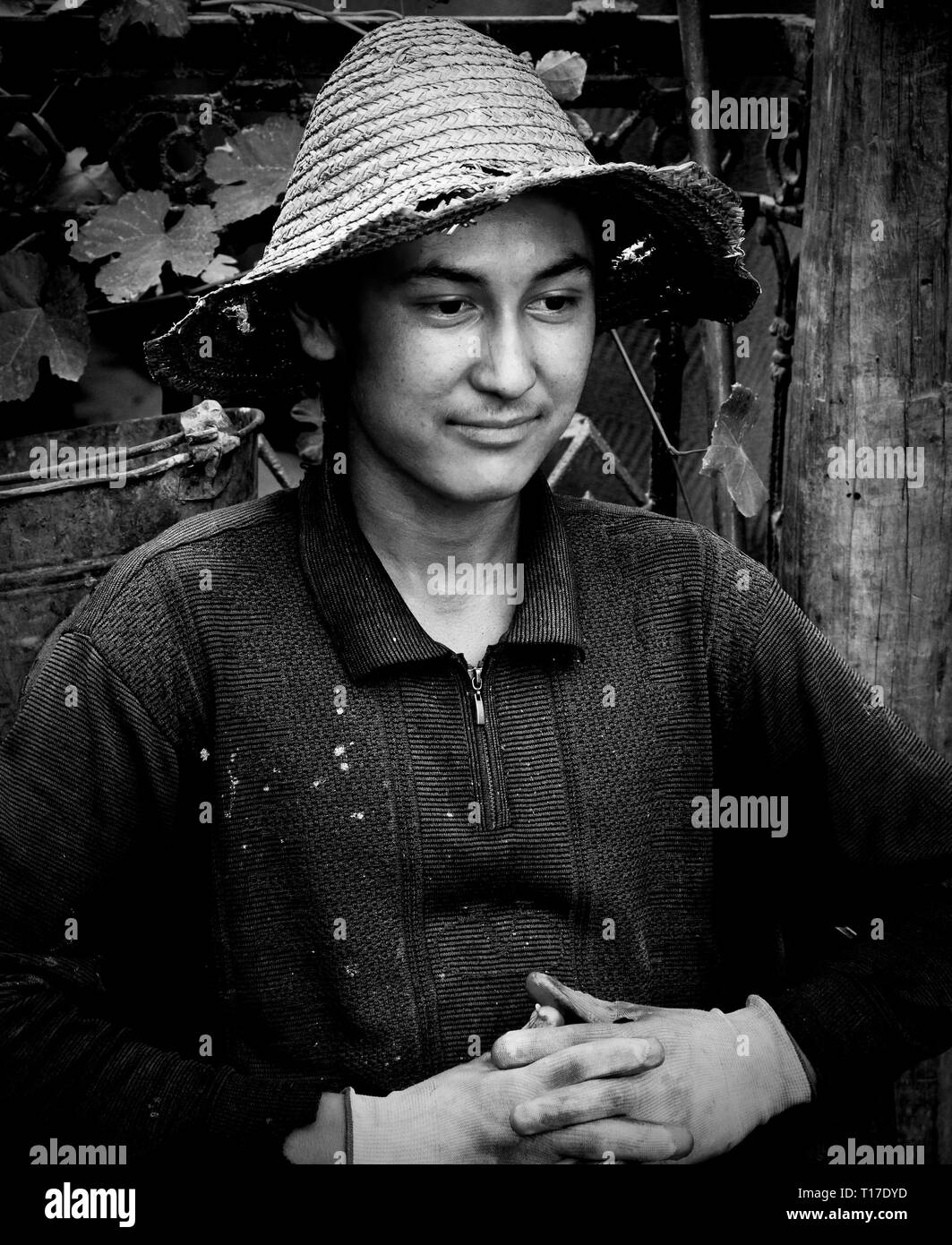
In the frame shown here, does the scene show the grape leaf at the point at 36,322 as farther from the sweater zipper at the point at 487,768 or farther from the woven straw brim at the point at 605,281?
the sweater zipper at the point at 487,768

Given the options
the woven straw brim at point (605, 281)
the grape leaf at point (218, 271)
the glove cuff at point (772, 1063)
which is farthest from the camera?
the grape leaf at point (218, 271)

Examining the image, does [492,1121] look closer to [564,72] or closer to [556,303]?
[556,303]

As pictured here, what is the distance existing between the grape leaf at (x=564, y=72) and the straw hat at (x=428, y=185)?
3.59ft

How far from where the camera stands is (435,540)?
2008mm

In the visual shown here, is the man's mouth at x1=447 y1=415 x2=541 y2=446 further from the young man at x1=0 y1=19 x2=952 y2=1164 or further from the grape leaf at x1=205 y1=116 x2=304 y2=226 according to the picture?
the grape leaf at x1=205 y1=116 x2=304 y2=226

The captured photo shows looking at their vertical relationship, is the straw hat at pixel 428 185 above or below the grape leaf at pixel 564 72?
below

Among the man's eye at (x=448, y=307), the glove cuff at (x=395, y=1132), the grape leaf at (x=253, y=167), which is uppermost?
the grape leaf at (x=253, y=167)

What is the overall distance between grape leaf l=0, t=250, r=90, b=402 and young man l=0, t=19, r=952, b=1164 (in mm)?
1081

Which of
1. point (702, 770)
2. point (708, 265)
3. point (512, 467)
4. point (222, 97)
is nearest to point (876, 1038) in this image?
point (702, 770)

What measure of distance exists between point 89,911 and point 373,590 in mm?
620

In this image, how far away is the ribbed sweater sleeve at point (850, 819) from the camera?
198cm

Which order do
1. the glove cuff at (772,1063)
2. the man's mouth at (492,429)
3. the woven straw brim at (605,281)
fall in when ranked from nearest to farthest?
the woven straw brim at (605,281) → the man's mouth at (492,429) → the glove cuff at (772,1063)

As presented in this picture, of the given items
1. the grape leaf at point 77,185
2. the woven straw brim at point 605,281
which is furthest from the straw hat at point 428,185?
the grape leaf at point 77,185
